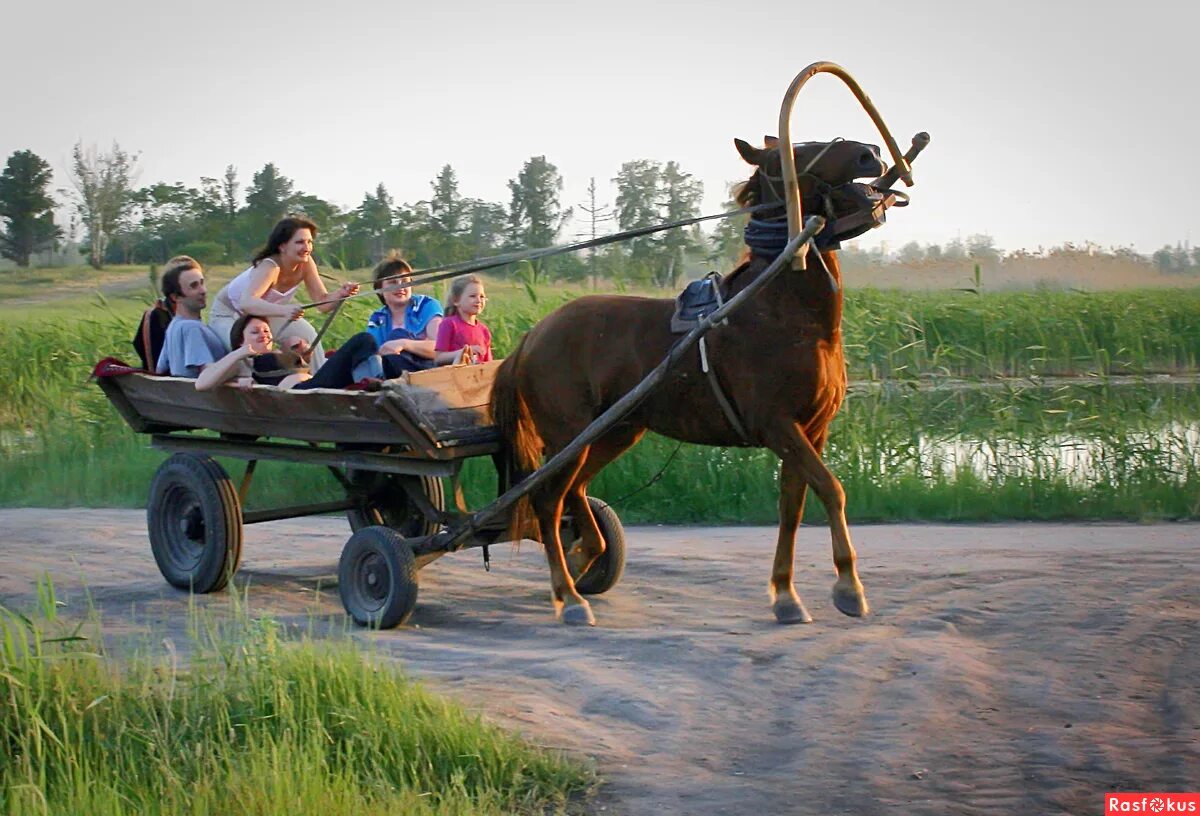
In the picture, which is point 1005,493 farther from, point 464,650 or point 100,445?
point 100,445

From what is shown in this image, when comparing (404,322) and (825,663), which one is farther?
(404,322)

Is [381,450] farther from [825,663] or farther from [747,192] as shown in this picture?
[825,663]

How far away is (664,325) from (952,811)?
3.19 metres

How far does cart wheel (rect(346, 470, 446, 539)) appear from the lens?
8195mm

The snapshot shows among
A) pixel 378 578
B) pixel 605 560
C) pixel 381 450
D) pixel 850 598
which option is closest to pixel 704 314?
pixel 850 598

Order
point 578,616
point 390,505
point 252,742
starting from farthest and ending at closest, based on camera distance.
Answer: point 390,505 < point 578,616 < point 252,742

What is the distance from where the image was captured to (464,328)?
809cm

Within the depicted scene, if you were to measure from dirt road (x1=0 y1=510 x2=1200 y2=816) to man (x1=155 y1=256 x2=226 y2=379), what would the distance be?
1.27 meters

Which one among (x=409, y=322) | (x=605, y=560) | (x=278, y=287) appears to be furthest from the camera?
(x=409, y=322)

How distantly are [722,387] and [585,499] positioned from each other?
3.77ft

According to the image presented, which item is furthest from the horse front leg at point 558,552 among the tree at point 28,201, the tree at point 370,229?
the tree at point 28,201

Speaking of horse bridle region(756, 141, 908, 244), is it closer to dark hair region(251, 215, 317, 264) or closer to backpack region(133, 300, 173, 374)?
dark hair region(251, 215, 317, 264)

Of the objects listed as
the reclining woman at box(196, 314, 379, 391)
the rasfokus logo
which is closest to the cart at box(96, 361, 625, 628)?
the reclining woman at box(196, 314, 379, 391)

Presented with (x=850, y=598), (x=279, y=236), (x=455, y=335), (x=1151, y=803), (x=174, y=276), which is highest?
(x=279, y=236)
